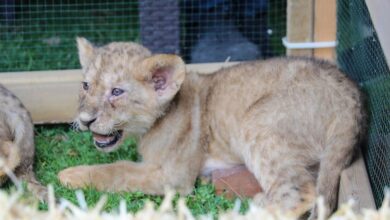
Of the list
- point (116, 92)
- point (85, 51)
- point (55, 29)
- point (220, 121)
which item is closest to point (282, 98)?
point (220, 121)

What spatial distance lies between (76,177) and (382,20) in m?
1.91

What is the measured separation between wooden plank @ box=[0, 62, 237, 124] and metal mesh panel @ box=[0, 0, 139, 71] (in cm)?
102

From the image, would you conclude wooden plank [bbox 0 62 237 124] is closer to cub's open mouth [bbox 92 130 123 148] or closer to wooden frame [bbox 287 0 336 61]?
wooden frame [bbox 287 0 336 61]

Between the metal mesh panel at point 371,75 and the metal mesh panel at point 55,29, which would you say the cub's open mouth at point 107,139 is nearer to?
the metal mesh panel at point 371,75

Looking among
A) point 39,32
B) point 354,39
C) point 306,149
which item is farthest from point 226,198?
point 39,32

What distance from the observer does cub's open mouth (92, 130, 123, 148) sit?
457 centimetres

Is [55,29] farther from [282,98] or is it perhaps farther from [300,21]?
[282,98]

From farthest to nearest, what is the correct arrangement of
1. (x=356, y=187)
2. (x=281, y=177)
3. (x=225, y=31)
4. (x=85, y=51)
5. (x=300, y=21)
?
1. (x=225, y=31)
2. (x=300, y=21)
3. (x=85, y=51)
4. (x=281, y=177)
5. (x=356, y=187)

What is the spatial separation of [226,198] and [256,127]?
1.50 ft

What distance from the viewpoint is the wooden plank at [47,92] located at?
5.47 metres

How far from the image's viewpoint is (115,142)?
181 inches

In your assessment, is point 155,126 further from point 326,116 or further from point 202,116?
point 326,116

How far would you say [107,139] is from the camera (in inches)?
180

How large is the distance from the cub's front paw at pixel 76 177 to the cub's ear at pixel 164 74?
1.89 feet
